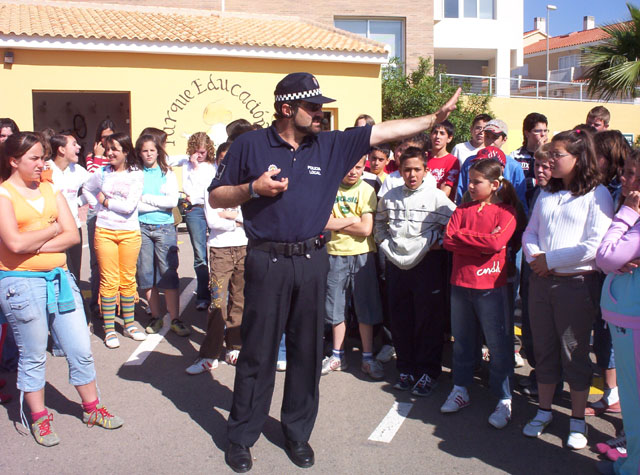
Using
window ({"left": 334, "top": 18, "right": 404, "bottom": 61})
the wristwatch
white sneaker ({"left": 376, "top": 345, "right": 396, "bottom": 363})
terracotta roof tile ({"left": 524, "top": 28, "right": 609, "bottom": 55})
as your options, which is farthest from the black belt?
terracotta roof tile ({"left": 524, "top": 28, "right": 609, "bottom": 55})

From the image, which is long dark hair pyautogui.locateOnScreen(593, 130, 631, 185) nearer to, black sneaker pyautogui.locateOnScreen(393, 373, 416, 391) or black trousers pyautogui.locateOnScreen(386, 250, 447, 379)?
black trousers pyautogui.locateOnScreen(386, 250, 447, 379)

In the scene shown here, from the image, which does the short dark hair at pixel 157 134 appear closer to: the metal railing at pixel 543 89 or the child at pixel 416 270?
the child at pixel 416 270

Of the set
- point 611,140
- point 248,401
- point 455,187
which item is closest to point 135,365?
point 248,401

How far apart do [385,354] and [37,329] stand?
9.42 feet

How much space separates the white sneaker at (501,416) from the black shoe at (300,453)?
1.27 metres

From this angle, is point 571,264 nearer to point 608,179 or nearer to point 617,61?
point 608,179

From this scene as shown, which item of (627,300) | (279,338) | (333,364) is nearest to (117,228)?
(333,364)

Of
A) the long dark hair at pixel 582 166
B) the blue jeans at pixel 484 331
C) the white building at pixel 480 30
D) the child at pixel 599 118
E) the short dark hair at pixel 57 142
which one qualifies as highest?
the white building at pixel 480 30

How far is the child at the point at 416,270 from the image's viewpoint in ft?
15.6

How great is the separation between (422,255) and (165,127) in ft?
40.5

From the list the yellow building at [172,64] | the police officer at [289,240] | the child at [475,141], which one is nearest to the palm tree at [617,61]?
the yellow building at [172,64]

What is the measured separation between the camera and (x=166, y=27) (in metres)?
16.7

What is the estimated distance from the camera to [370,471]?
3592mm

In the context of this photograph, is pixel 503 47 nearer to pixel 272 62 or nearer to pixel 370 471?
pixel 272 62
